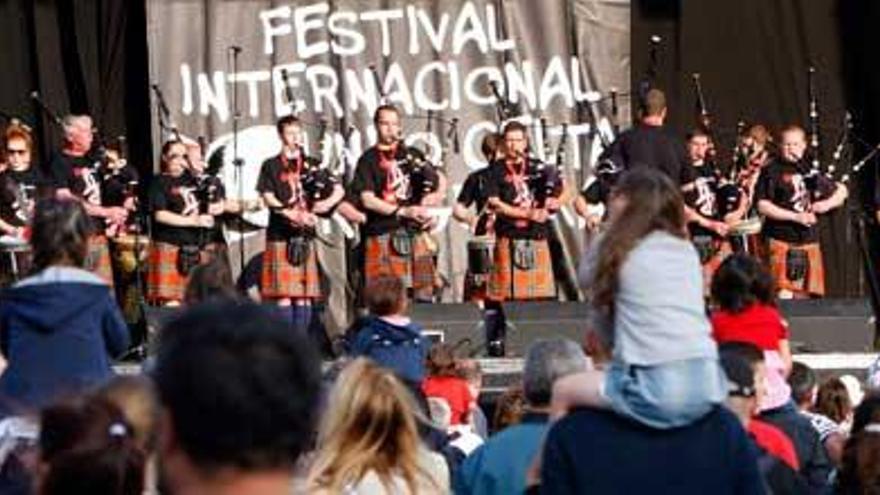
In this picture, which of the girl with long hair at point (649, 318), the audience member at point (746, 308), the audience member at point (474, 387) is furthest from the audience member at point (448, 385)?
the girl with long hair at point (649, 318)

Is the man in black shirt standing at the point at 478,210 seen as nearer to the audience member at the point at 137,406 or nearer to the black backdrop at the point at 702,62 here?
the black backdrop at the point at 702,62

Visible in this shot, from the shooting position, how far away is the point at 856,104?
1491 centimetres

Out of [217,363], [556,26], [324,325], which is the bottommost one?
[324,325]

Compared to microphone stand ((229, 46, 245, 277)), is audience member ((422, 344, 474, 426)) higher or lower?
lower

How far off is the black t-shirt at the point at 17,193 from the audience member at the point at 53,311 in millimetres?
7033

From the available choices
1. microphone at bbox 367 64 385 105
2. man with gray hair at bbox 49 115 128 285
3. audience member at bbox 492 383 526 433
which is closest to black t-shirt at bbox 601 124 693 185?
microphone at bbox 367 64 385 105

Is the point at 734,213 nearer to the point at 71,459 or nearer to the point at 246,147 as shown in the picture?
the point at 246,147

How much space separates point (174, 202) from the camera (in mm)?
13492

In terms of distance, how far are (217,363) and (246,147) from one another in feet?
40.3

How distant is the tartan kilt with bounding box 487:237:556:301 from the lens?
13531mm

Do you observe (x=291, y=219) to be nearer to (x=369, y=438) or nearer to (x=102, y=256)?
(x=102, y=256)

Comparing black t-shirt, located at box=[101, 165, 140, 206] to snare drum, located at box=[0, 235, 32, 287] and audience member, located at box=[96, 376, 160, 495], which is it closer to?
snare drum, located at box=[0, 235, 32, 287]

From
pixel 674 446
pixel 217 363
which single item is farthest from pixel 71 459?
pixel 674 446

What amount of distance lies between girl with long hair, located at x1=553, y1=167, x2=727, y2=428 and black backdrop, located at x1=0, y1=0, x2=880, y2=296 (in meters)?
10.8
